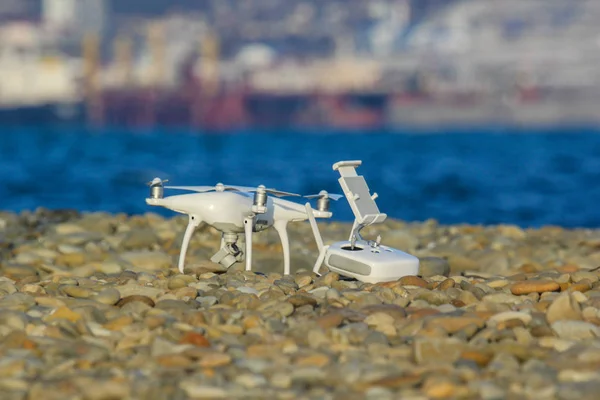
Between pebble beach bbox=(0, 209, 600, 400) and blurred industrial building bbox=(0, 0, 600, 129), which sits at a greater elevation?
blurred industrial building bbox=(0, 0, 600, 129)

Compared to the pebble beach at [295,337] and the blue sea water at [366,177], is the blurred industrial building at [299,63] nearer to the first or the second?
the blue sea water at [366,177]

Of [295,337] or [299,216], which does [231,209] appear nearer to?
[299,216]

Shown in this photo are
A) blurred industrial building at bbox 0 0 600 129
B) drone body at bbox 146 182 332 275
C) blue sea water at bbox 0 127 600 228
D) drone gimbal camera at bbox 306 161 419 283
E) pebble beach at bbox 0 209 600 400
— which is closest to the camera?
pebble beach at bbox 0 209 600 400

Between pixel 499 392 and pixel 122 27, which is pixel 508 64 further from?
pixel 499 392

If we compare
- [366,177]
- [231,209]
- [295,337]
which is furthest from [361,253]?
[366,177]

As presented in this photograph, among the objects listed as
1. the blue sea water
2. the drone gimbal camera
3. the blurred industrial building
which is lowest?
the drone gimbal camera

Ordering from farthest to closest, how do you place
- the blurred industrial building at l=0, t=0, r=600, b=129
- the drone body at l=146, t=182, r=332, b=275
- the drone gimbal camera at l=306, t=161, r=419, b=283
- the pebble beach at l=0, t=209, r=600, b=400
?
the blurred industrial building at l=0, t=0, r=600, b=129 < the drone body at l=146, t=182, r=332, b=275 < the drone gimbal camera at l=306, t=161, r=419, b=283 < the pebble beach at l=0, t=209, r=600, b=400

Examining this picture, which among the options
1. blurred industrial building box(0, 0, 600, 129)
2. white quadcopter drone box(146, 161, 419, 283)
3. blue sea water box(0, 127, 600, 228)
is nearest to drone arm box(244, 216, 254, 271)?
white quadcopter drone box(146, 161, 419, 283)

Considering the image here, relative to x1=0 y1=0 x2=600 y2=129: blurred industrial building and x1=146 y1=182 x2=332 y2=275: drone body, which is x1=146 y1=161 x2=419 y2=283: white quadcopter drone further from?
x1=0 y1=0 x2=600 y2=129: blurred industrial building
